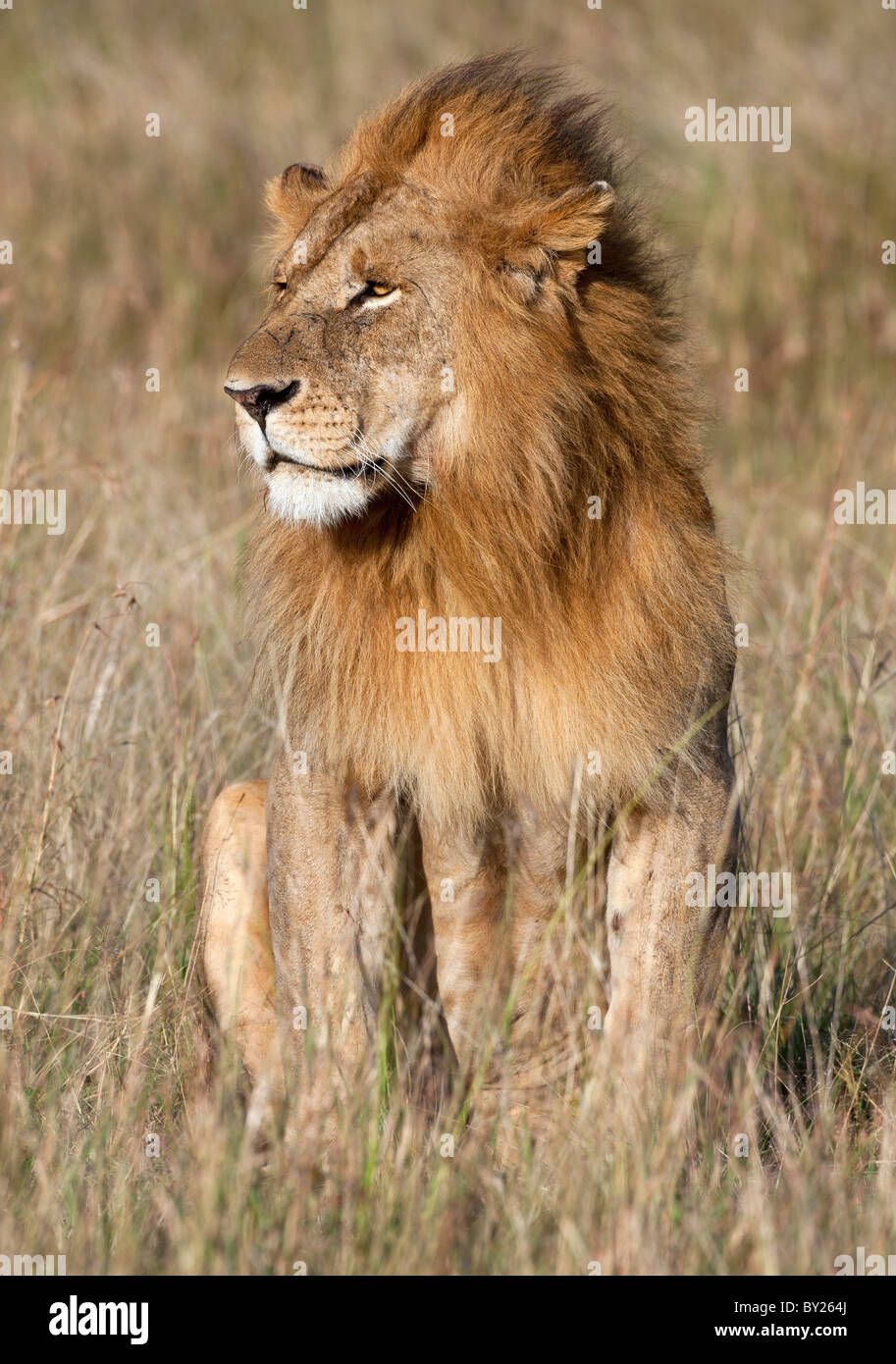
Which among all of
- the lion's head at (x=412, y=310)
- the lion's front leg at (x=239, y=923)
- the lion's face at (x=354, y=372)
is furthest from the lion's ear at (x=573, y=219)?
the lion's front leg at (x=239, y=923)

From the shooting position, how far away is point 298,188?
3816 mm

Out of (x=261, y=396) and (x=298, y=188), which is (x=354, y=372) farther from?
(x=298, y=188)

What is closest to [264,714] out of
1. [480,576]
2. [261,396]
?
[480,576]

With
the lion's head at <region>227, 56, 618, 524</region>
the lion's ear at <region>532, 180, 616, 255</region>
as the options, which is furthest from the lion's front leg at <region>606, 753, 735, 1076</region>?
the lion's ear at <region>532, 180, 616, 255</region>

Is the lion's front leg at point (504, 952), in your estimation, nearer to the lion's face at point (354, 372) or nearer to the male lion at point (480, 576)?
the male lion at point (480, 576)

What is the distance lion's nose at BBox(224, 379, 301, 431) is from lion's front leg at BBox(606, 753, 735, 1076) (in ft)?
3.78

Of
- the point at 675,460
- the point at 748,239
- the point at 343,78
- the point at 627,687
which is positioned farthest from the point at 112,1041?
the point at 343,78

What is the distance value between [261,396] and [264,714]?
1.40m

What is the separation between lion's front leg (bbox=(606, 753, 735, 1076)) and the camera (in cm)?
360

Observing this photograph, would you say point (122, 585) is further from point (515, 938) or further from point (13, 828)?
point (515, 938)

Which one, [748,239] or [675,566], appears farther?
[748,239]

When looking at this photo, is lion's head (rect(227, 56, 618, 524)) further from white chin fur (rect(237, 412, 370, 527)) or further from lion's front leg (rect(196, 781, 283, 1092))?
lion's front leg (rect(196, 781, 283, 1092))

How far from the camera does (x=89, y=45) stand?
13.2m

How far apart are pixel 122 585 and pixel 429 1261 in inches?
89.3
